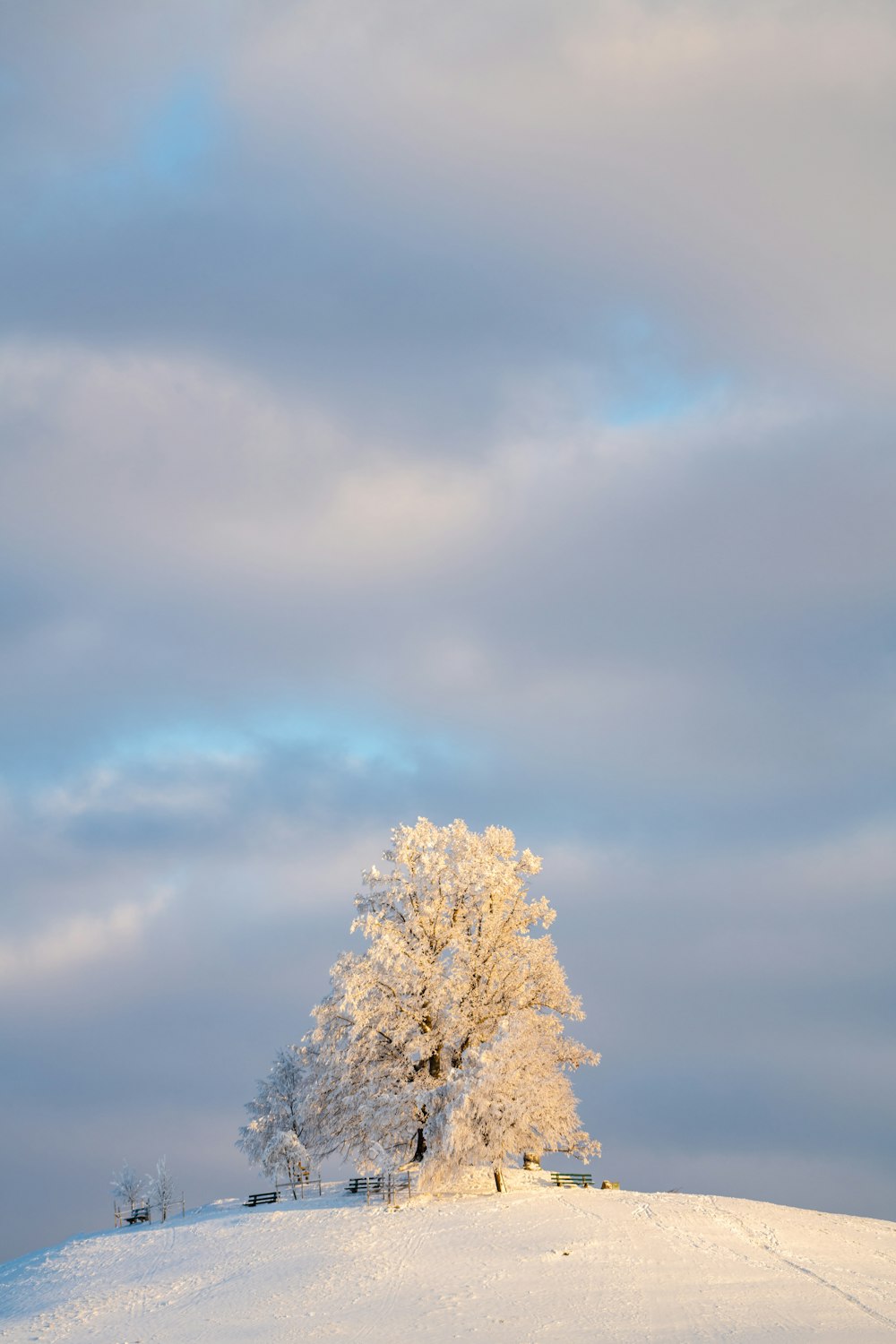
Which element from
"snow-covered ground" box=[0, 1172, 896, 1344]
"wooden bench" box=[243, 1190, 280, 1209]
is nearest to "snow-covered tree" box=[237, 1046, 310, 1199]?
"wooden bench" box=[243, 1190, 280, 1209]

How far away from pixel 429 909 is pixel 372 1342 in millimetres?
24881

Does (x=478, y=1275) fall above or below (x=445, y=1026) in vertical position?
below

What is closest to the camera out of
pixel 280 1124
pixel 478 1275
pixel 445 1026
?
pixel 478 1275

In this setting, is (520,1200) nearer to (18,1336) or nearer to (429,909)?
(429,909)

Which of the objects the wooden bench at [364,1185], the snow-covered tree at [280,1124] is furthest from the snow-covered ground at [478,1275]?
the snow-covered tree at [280,1124]

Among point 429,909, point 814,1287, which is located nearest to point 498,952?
point 429,909

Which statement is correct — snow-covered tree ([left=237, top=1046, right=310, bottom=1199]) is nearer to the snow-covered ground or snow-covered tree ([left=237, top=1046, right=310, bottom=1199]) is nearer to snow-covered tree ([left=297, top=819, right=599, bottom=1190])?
snow-covered tree ([left=297, top=819, right=599, bottom=1190])

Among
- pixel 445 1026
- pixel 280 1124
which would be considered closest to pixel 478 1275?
pixel 445 1026

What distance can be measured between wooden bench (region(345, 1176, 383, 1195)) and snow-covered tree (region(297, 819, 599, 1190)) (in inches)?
37.2

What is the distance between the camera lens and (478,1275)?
1778 inches

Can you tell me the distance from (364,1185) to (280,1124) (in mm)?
15890

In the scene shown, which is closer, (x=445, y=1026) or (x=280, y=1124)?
(x=445, y=1026)

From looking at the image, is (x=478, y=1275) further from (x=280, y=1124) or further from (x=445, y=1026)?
(x=280, y=1124)

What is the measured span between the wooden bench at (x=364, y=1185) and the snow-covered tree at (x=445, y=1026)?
3.10 ft
